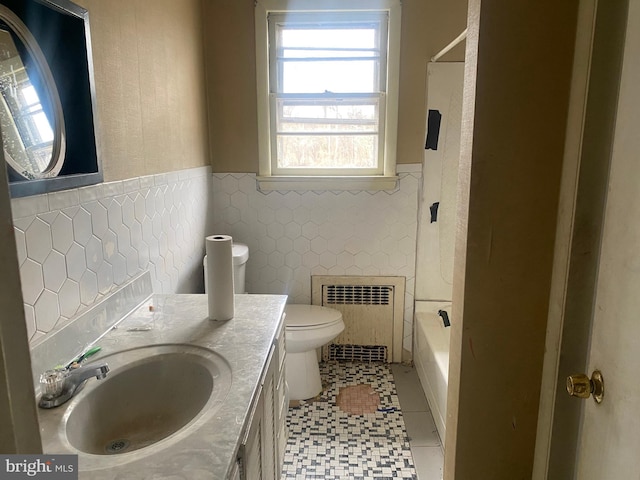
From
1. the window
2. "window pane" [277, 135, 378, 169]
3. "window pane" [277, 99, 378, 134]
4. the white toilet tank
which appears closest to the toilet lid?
the white toilet tank

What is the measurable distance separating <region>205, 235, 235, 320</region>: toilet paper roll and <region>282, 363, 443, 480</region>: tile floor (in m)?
0.99

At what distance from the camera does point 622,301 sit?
906 mm

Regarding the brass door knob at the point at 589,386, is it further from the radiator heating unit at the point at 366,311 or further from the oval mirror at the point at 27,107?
the radiator heating unit at the point at 366,311

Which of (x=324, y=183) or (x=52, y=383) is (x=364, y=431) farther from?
(x=52, y=383)

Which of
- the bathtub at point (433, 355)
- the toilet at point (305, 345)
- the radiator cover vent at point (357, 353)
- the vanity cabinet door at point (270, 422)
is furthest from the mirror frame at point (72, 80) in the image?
the radiator cover vent at point (357, 353)

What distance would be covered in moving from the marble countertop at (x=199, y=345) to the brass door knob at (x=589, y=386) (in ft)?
2.44

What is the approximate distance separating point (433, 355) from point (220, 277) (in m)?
1.48

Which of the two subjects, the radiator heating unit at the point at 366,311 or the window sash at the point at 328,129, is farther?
the radiator heating unit at the point at 366,311

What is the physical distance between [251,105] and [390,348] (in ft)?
6.20

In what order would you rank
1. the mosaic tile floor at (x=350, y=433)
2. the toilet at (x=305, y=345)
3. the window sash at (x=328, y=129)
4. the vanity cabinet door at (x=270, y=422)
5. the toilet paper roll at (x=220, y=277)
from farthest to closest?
1. the window sash at (x=328, y=129)
2. the toilet at (x=305, y=345)
3. the mosaic tile floor at (x=350, y=433)
4. the toilet paper roll at (x=220, y=277)
5. the vanity cabinet door at (x=270, y=422)

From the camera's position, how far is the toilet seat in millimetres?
2680

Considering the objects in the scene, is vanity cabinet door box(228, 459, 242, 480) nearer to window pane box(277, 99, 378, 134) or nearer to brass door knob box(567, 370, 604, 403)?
brass door knob box(567, 370, 604, 403)

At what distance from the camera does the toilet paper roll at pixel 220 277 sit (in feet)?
5.30

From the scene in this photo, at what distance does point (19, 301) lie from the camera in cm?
48
